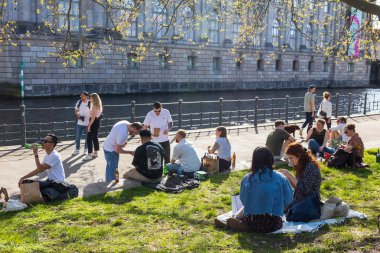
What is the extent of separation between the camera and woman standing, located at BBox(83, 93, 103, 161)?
11.3 metres

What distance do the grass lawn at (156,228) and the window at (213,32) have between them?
150 ft

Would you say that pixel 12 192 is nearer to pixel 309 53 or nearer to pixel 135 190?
pixel 135 190

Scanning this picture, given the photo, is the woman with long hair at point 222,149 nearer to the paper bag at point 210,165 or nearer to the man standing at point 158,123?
the paper bag at point 210,165

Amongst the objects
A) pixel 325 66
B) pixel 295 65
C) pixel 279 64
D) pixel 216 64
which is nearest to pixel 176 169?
pixel 216 64

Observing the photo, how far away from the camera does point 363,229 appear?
6.31m

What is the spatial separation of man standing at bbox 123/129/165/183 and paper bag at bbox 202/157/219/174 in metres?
1.31

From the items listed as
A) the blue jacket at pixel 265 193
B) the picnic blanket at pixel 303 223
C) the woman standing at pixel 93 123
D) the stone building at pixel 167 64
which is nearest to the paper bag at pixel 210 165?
the picnic blanket at pixel 303 223

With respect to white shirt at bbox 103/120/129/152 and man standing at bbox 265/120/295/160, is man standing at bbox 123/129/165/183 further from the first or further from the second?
man standing at bbox 265/120/295/160

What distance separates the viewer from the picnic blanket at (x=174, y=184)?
854 cm

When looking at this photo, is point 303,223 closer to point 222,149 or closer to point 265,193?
point 265,193

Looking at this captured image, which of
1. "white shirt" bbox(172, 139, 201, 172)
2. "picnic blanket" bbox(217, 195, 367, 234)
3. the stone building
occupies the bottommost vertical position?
"picnic blanket" bbox(217, 195, 367, 234)

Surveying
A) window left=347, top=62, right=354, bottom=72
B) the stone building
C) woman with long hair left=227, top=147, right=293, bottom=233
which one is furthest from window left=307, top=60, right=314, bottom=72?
woman with long hair left=227, top=147, right=293, bottom=233

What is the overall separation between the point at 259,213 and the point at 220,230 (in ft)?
2.14

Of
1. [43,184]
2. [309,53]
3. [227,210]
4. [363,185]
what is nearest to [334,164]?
[363,185]
